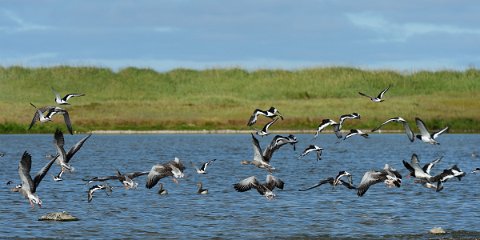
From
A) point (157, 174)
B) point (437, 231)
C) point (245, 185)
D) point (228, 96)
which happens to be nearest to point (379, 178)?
point (437, 231)

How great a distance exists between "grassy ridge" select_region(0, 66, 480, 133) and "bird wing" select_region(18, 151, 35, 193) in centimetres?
6964

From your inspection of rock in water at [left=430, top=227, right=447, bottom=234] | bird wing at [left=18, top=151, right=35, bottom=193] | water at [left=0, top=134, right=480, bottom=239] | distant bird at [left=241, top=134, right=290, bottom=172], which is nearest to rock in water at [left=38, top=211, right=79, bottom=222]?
water at [left=0, top=134, right=480, bottom=239]

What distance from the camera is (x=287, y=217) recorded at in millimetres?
30453

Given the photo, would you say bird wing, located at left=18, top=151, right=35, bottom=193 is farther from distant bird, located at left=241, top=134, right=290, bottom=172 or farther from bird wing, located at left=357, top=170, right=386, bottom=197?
bird wing, located at left=357, top=170, right=386, bottom=197

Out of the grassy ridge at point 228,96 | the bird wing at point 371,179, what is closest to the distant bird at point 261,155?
the bird wing at point 371,179

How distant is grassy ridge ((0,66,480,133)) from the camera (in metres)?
101

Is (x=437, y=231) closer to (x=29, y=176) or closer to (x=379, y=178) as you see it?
(x=379, y=178)

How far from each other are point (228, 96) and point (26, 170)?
103223mm

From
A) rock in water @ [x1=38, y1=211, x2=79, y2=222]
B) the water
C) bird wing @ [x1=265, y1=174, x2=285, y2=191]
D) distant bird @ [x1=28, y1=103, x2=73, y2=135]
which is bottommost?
the water

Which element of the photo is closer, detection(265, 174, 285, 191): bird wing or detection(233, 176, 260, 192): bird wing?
detection(233, 176, 260, 192): bird wing

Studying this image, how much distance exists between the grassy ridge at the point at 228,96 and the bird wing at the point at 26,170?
6964cm

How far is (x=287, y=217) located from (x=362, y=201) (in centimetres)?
570

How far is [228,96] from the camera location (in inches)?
5005

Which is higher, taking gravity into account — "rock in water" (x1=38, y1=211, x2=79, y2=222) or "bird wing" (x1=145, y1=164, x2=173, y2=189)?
"bird wing" (x1=145, y1=164, x2=173, y2=189)
